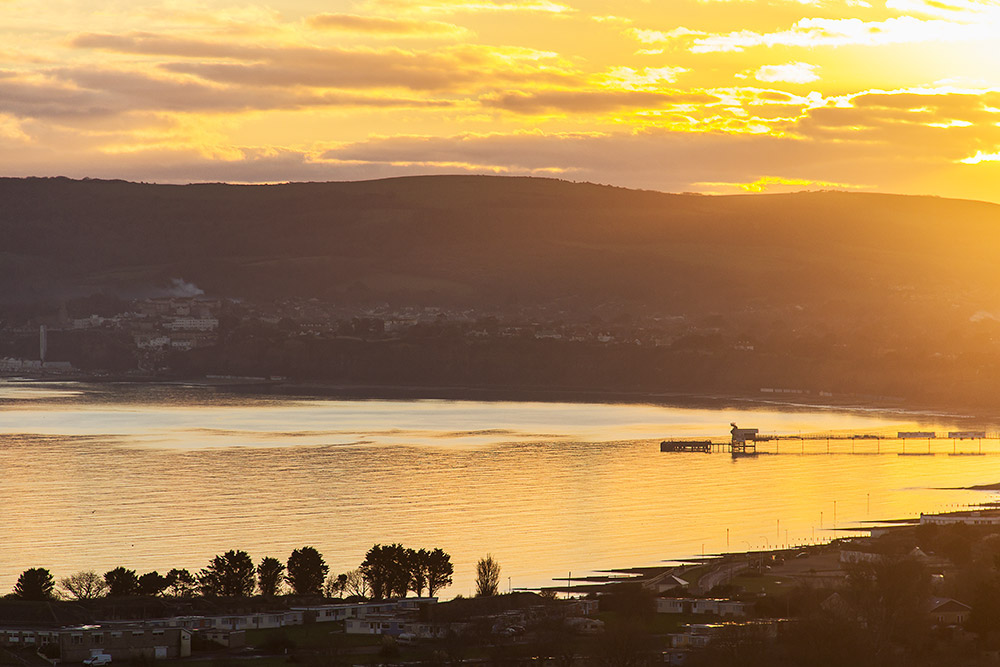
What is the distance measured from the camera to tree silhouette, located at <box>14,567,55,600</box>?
2131 centimetres

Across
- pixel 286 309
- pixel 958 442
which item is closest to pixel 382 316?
pixel 286 309

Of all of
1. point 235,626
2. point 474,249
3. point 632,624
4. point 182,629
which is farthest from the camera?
point 474,249

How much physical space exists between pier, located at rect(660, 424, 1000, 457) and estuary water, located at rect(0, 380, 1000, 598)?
0.82 ft

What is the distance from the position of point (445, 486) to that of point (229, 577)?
1417cm

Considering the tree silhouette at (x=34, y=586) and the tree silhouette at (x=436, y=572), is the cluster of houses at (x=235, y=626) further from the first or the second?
the tree silhouette at (x=34, y=586)

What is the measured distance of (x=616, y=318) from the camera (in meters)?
106

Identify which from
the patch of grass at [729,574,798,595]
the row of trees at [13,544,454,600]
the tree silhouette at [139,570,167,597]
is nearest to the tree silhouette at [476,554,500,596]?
the row of trees at [13,544,454,600]

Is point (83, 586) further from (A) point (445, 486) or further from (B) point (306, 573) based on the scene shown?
(A) point (445, 486)

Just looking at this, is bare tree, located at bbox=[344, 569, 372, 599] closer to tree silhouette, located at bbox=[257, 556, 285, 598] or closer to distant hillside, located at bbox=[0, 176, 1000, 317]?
tree silhouette, located at bbox=[257, 556, 285, 598]

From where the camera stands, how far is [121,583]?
2189 centimetres

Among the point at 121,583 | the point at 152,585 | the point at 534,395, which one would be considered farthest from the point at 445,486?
the point at 534,395

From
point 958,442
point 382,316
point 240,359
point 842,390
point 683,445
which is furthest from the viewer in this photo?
point 382,316

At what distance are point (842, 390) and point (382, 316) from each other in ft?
127

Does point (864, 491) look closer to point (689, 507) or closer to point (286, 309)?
point (689, 507)
